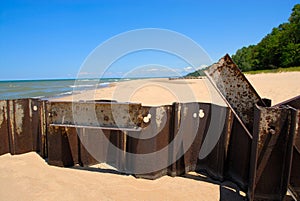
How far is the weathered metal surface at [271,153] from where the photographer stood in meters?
2.11

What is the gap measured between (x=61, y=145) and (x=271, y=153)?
265 centimetres

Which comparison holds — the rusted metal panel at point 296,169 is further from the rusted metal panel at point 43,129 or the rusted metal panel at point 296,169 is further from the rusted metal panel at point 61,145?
the rusted metal panel at point 43,129

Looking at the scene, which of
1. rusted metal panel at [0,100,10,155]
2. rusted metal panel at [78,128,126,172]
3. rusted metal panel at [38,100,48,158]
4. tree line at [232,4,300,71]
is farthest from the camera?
tree line at [232,4,300,71]

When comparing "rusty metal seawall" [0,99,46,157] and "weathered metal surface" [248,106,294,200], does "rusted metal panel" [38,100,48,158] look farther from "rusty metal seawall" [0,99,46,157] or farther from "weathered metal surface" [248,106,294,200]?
"weathered metal surface" [248,106,294,200]

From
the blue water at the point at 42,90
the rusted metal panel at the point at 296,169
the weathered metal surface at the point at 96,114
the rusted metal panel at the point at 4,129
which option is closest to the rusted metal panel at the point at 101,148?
the weathered metal surface at the point at 96,114

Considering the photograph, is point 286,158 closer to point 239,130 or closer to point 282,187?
point 282,187

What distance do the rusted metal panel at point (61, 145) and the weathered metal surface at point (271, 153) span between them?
236cm

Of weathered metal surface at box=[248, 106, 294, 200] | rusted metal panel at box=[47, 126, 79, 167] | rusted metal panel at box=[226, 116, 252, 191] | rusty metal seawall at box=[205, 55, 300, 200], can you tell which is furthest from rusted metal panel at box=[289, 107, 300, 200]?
rusted metal panel at box=[47, 126, 79, 167]

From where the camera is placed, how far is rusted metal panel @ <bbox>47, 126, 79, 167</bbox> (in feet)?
10.1

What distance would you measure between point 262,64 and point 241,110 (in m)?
59.8

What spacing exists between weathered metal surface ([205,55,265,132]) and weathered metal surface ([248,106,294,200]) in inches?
15.9

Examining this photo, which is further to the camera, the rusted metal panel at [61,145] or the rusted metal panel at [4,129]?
the rusted metal panel at [4,129]

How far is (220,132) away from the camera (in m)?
2.83

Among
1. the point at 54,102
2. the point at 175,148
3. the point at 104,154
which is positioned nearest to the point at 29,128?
the point at 54,102
